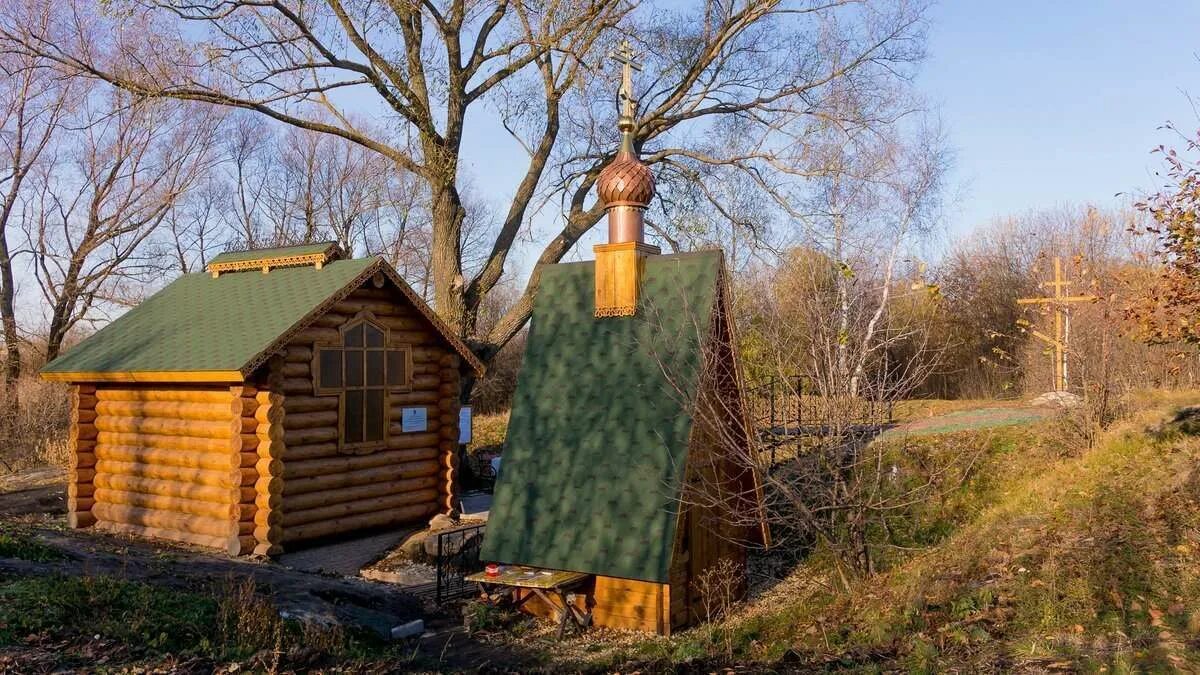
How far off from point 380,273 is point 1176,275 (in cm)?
1035

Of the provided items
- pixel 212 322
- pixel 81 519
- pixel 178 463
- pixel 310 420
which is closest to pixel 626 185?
pixel 310 420

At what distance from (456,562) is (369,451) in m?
2.53

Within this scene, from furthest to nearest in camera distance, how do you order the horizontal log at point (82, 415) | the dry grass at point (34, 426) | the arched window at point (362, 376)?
1. the dry grass at point (34, 426)
2. the horizontal log at point (82, 415)
3. the arched window at point (362, 376)

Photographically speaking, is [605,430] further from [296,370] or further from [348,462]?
[348,462]

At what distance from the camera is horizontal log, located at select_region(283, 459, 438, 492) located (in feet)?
43.7

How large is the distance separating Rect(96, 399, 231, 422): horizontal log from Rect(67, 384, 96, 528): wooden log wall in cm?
21

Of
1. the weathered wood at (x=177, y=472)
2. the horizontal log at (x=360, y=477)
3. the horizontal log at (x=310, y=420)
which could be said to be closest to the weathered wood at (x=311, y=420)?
the horizontal log at (x=310, y=420)

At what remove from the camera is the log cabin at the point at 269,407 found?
42.1 ft

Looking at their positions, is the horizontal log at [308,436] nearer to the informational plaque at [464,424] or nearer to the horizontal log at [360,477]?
the horizontal log at [360,477]

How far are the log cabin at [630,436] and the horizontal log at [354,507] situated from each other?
429 cm

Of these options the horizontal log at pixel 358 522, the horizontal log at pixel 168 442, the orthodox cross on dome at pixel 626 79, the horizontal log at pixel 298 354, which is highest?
the orthodox cross on dome at pixel 626 79

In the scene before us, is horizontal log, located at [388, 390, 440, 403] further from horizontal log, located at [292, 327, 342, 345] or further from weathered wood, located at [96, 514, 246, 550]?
weathered wood, located at [96, 514, 246, 550]

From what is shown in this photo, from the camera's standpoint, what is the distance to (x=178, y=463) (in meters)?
13.8

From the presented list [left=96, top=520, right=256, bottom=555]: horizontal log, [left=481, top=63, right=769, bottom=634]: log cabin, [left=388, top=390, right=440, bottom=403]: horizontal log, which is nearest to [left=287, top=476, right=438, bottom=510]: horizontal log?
[left=96, top=520, right=256, bottom=555]: horizontal log
